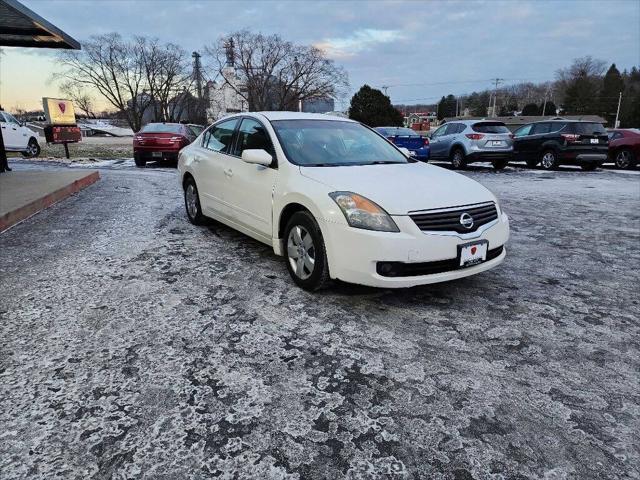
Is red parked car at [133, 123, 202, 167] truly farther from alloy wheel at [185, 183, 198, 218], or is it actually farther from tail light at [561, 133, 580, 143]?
tail light at [561, 133, 580, 143]

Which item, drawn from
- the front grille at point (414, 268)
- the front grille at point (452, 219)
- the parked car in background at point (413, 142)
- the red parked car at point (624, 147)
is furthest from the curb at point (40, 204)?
the red parked car at point (624, 147)

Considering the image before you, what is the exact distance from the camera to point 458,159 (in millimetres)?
14555

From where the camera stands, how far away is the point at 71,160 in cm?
1617

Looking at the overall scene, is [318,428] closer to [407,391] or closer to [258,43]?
[407,391]

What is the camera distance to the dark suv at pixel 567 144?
13.6 metres

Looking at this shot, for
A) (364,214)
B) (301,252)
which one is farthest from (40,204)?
(364,214)

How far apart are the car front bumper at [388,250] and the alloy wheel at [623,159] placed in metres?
14.9

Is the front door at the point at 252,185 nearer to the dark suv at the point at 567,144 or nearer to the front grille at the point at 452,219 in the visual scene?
the front grille at the point at 452,219

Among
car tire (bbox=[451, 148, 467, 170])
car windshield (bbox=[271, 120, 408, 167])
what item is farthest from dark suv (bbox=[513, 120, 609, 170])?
car windshield (bbox=[271, 120, 408, 167])

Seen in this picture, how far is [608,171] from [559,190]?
597 cm

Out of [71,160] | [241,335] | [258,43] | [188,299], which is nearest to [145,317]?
[188,299]

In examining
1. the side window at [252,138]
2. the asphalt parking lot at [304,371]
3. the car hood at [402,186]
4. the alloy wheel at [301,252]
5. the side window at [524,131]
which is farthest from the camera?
the side window at [524,131]

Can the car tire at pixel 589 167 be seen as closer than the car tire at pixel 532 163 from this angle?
Yes

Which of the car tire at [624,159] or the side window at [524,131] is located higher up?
the side window at [524,131]
